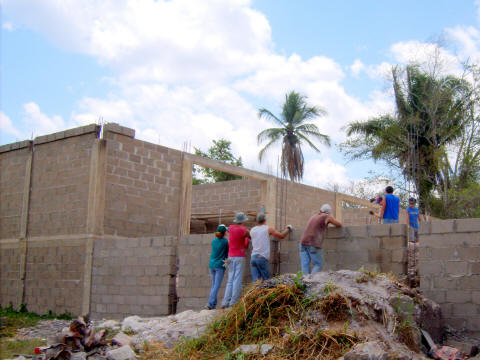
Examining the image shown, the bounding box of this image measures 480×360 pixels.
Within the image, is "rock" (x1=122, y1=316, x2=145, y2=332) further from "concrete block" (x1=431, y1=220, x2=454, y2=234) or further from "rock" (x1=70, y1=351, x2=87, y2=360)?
"concrete block" (x1=431, y1=220, x2=454, y2=234)

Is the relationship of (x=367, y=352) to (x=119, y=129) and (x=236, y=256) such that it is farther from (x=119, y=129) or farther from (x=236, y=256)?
(x=119, y=129)

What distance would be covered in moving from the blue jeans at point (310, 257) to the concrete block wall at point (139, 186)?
5.61 meters

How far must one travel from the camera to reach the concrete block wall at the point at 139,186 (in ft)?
44.3

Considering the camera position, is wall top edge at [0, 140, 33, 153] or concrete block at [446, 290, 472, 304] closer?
concrete block at [446, 290, 472, 304]

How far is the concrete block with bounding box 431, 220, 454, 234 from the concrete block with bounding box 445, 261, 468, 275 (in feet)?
1.48

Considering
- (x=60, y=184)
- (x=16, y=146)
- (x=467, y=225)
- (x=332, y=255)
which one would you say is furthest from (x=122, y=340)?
(x=16, y=146)

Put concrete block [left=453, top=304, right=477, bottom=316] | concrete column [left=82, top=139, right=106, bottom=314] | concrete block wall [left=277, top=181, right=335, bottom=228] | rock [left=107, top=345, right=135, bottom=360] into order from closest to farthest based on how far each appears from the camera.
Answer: rock [left=107, top=345, right=135, bottom=360] < concrete block [left=453, top=304, right=477, bottom=316] < concrete column [left=82, top=139, right=106, bottom=314] < concrete block wall [left=277, top=181, right=335, bottom=228]

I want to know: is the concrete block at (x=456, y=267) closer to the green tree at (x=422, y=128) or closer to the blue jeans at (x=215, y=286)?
the blue jeans at (x=215, y=286)

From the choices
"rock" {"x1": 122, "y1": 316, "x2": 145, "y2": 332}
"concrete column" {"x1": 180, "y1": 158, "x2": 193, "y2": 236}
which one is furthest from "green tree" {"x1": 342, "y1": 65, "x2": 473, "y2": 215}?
"rock" {"x1": 122, "y1": 316, "x2": 145, "y2": 332}

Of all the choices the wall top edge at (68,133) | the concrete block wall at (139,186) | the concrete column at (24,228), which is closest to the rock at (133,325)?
the concrete block wall at (139,186)

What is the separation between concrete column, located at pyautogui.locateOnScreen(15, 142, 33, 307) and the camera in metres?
14.6

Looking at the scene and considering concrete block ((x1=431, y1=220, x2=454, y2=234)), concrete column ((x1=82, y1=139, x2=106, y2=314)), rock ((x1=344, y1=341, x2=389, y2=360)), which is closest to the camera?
rock ((x1=344, y1=341, x2=389, y2=360))

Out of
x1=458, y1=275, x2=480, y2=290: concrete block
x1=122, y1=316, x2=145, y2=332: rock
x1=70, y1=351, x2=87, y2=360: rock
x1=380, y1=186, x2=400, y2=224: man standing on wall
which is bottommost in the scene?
x1=70, y1=351, x2=87, y2=360: rock

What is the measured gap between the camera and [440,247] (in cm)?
841
